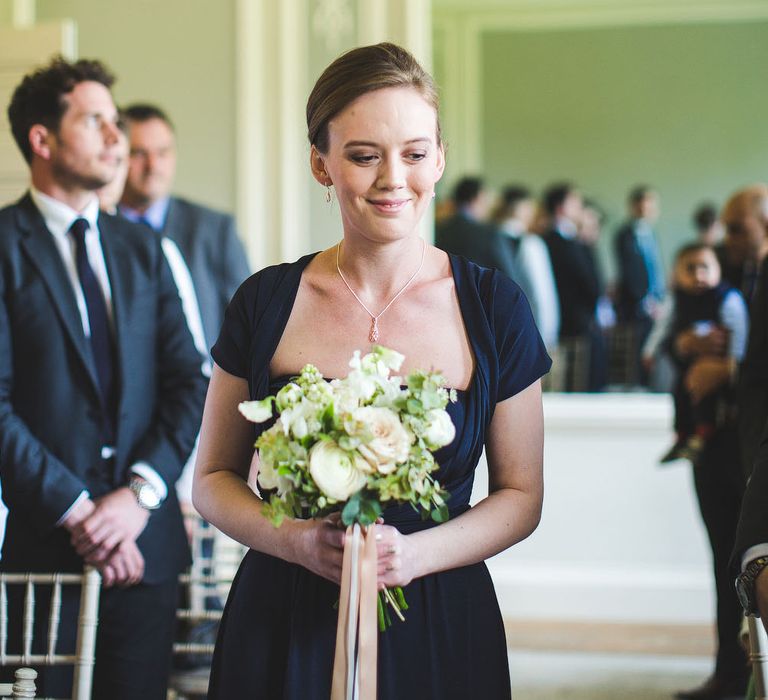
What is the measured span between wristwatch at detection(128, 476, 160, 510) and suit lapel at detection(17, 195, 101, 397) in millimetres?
213

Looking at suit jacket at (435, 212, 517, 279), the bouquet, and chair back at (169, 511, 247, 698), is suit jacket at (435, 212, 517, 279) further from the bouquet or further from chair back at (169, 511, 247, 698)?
the bouquet

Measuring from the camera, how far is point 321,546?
5.33 feet

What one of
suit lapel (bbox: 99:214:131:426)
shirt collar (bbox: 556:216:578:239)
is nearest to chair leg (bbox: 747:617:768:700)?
suit lapel (bbox: 99:214:131:426)

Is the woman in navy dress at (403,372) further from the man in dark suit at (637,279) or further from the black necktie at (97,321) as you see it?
the man in dark suit at (637,279)

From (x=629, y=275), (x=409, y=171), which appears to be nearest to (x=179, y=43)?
(x=409, y=171)

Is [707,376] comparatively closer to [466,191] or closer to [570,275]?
[466,191]

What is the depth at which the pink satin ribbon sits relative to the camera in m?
1.55

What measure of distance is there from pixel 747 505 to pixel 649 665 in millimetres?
3420

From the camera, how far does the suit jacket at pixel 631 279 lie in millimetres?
9984

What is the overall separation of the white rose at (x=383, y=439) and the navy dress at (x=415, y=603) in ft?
0.98

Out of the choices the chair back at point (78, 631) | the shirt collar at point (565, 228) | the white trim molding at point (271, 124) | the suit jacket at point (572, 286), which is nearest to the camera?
the chair back at point (78, 631)

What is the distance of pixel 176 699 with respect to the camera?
2.93 meters

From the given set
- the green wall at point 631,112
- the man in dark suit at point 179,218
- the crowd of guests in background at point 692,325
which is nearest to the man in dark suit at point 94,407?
the crowd of guests in background at point 692,325

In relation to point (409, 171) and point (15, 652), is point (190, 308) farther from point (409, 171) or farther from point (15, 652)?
point (409, 171)
